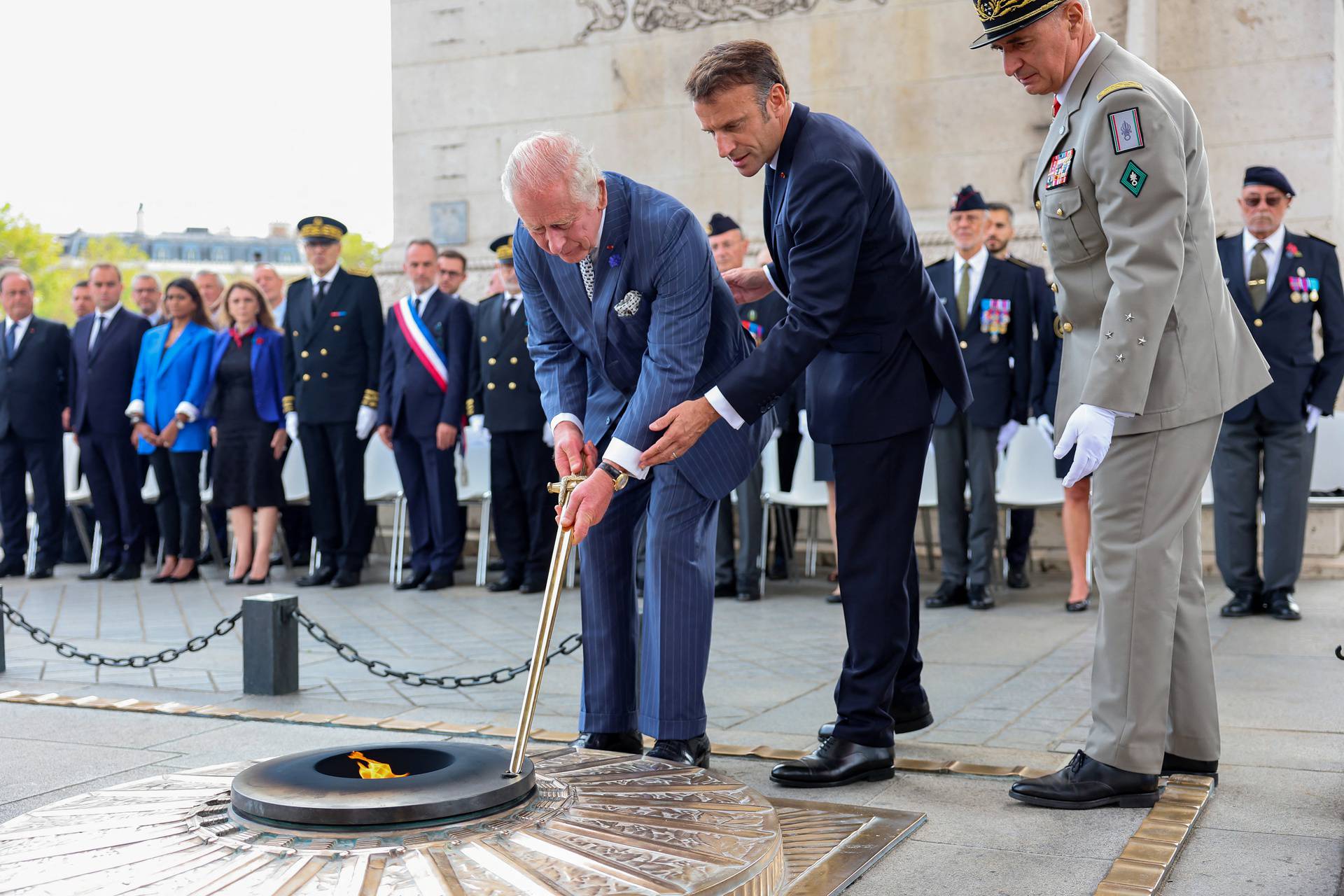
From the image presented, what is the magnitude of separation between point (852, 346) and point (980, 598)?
3988mm

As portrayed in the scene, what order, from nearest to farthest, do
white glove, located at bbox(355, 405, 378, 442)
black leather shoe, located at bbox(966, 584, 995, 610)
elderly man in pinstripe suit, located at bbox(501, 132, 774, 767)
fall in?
elderly man in pinstripe suit, located at bbox(501, 132, 774, 767) → black leather shoe, located at bbox(966, 584, 995, 610) → white glove, located at bbox(355, 405, 378, 442)

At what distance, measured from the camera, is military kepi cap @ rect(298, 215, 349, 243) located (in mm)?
9070

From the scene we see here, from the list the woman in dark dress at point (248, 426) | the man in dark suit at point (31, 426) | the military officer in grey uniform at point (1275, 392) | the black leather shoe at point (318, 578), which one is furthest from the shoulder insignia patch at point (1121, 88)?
the man in dark suit at point (31, 426)

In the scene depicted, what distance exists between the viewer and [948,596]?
747 cm

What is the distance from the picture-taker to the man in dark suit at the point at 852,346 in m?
3.43

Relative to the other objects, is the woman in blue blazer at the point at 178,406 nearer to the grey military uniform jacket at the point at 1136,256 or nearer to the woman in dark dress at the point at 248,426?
the woman in dark dress at the point at 248,426

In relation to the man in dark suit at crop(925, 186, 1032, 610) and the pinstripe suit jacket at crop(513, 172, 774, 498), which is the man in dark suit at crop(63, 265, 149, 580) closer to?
the man in dark suit at crop(925, 186, 1032, 610)

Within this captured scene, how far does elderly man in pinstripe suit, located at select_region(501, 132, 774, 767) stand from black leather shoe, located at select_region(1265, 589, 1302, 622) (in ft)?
13.1

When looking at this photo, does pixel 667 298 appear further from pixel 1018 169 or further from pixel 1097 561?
pixel 1018 169

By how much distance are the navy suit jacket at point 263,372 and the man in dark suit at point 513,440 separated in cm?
163

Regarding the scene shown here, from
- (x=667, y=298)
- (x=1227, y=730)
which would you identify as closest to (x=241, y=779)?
(x=667, y=298)

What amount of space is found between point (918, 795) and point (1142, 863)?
76 cm

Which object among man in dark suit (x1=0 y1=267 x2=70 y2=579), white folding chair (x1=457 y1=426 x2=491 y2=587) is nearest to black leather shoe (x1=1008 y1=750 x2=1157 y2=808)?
white folding chair (x1=457 y1=426 x2=491 y2=587)

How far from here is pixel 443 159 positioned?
1092 cm
